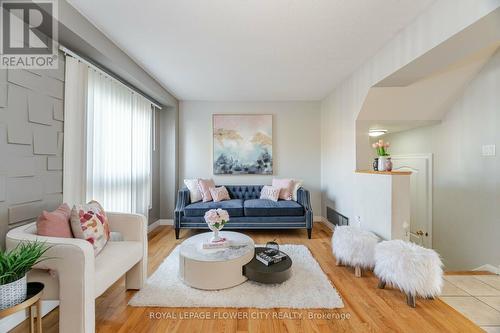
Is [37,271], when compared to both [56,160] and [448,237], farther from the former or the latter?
[448,237]

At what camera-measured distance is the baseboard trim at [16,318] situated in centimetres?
154

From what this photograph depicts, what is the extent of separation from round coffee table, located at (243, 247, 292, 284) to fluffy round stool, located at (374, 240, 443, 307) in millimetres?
931

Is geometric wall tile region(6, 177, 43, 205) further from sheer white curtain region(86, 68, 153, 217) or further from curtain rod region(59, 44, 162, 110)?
curtain rod region(59, 44, 162, 110)

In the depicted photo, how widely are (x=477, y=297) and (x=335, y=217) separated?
200cm

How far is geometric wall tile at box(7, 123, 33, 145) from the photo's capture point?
1646mm

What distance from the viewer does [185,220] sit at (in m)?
3.57

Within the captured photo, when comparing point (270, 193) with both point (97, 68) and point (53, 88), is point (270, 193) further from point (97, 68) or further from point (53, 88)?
point (53, 88)

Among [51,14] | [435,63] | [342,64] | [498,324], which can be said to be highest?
[342,64]

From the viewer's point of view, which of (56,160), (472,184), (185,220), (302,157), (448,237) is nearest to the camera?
(56,160)

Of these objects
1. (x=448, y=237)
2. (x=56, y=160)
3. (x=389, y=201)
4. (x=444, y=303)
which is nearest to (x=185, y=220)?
(x=56, y=160)

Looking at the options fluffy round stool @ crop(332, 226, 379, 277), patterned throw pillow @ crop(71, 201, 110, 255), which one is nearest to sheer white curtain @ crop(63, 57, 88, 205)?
patterned throw pillow @ crop(71, 201, 110, 255)

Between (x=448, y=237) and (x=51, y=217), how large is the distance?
477 cm

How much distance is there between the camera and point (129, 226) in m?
2.10

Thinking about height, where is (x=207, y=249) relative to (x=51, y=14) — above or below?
below
